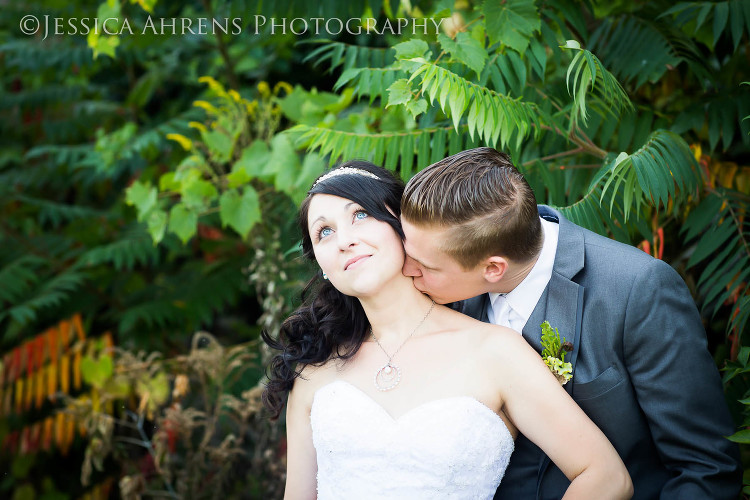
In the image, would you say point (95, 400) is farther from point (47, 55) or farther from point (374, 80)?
point (374, 80)

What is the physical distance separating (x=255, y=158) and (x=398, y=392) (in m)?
2.14

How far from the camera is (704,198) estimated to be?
309 centimetres

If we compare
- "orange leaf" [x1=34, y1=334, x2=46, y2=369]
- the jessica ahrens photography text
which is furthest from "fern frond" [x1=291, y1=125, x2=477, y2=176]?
"orange leaf" [x1=34, y1=334, x2=46, y2=369]

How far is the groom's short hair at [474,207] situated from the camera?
7.41ft

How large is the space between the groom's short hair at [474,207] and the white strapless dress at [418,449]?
53 cm

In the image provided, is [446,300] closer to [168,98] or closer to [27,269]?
[27,269]

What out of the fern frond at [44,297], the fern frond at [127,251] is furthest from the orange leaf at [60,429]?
the fern frond at [127,251]

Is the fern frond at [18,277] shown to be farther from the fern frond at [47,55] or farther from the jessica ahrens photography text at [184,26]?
the jessica ahrens photography text at [184,26]

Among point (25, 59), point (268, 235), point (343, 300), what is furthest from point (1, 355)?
point (343, 300)

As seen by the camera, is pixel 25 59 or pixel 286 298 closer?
pixel 286 298

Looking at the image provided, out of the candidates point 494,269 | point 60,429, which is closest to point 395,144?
point 494,269

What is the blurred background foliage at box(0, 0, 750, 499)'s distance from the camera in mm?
2861

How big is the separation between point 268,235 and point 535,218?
239cm

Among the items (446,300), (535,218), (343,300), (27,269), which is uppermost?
(535,218)
